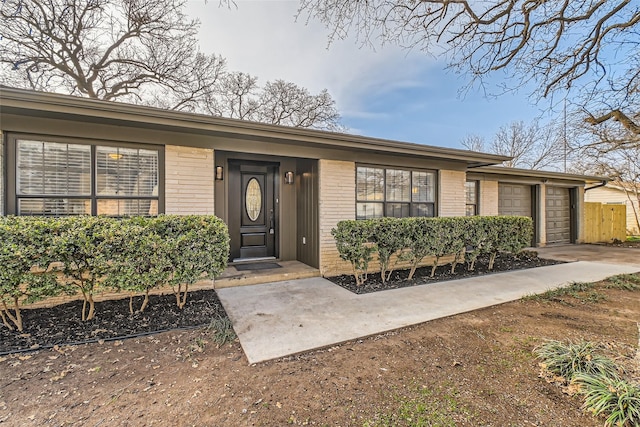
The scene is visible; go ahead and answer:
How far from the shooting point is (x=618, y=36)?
5023mm

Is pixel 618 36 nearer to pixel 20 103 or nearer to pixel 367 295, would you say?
pixel 367 295

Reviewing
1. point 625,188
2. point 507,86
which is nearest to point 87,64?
point 507,86

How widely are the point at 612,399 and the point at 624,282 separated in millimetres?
4999

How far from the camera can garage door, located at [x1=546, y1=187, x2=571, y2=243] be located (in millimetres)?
11023

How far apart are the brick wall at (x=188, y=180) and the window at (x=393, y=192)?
3.09 metres

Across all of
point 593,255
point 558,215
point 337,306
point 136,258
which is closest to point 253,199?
point 136,258

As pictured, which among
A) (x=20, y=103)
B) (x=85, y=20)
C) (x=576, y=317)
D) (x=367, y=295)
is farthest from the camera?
(x=85, y=20)

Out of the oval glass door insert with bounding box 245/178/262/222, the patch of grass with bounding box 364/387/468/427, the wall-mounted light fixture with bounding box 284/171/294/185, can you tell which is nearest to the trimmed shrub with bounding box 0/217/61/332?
the patch of grass with bounding box 364/387/468/427

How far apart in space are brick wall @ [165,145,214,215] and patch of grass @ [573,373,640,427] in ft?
16.5

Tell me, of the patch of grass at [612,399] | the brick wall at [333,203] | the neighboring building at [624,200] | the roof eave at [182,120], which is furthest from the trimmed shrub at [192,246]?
the neighboring building at [624,200]

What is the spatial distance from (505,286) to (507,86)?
393 cm

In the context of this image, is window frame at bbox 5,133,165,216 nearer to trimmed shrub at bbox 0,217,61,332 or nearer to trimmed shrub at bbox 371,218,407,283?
trimmed shrub at bbox 0,217,61,332

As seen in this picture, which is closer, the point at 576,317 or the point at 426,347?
the point at 426,347

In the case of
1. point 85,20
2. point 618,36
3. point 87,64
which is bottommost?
point 618,36
